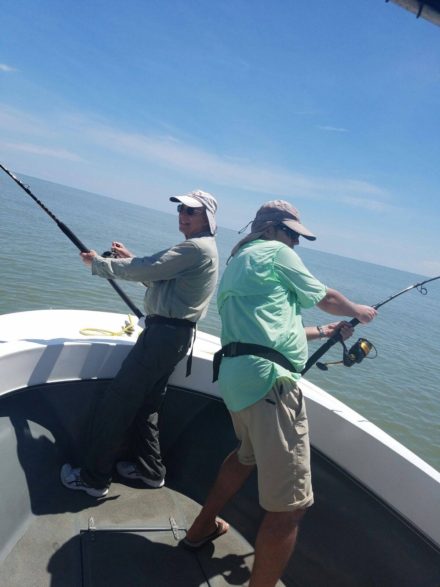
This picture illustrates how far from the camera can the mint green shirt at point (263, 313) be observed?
1764 millimetres

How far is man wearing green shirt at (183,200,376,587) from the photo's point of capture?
5.71ft

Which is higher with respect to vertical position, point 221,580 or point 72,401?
point 72,401

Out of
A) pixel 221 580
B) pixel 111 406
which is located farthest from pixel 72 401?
pixel 221 580

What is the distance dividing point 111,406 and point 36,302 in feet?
30.7

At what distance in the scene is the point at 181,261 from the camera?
2.25 meters

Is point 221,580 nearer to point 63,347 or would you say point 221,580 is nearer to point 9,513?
point 9,513

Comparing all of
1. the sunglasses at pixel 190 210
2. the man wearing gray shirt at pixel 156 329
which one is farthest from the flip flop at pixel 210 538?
the sunglasses at pixel 190 210

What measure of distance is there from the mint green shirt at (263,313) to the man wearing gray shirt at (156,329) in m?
0.49

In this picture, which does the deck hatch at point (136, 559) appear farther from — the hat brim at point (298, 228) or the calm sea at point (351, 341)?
the calm sea at point (351, 341)

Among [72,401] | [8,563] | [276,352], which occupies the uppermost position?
[276,352]

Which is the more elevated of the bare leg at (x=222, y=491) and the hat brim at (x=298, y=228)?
the hat brim at (x=298, y=228)

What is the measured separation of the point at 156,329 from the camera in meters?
2.37

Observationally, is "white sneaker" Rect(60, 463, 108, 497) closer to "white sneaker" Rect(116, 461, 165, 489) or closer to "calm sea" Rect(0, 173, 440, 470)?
"white sneaker" Rect(116, 461, 165, 489)

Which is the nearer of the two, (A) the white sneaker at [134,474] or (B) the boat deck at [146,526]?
(B) the boat deck at [146,526]
